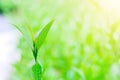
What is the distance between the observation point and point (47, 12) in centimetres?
267

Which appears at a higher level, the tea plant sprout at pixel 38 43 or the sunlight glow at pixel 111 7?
the sunlight glow at pixel 111 7

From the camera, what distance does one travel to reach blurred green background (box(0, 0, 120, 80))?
4.30 feet

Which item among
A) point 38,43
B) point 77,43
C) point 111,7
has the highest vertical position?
point 77,43

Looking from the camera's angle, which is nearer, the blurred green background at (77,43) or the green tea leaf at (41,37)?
the green tea leaf at (41,37)

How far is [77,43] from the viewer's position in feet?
6.31

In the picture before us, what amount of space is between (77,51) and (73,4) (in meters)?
0.49

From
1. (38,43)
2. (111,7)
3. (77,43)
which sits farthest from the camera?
(77,43)

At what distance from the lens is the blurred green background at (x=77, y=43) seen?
4.30ft

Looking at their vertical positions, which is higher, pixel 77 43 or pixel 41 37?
pixel 77 43

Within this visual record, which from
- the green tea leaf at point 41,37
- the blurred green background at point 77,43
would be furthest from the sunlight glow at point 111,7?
the green tea leaf at point 41,37

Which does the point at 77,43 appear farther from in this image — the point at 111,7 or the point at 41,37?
the point at 41,37

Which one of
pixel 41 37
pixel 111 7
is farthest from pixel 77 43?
pixel 41 37

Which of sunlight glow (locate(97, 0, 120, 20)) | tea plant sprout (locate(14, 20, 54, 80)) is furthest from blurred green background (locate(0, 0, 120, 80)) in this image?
tea plant sprout (locate(14, 20, 54, 80))

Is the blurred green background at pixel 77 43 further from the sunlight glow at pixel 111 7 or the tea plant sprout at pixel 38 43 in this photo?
the tea plant sprout at pixel 38 43
